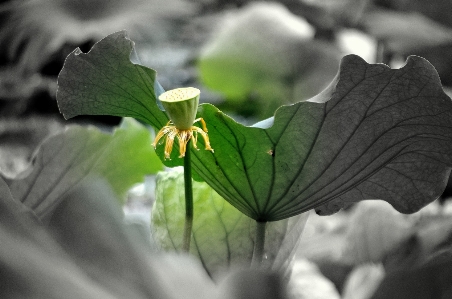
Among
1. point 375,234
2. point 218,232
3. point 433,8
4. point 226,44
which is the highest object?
point 218,232

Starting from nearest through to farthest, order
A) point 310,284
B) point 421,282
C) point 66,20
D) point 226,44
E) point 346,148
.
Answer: point 421,282 → point 346,148 → point 310,284 → point 226,44 → point 66,20

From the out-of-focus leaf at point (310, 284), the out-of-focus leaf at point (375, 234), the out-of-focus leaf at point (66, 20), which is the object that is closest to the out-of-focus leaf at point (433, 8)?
the out-of-focus leaf at point (66, 20)

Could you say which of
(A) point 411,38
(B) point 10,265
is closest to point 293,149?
(B) point 10,265

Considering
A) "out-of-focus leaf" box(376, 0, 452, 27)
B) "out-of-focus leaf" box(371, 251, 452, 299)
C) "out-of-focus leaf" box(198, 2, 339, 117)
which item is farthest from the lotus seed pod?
"out-of-focus leaf" box(376, 0, 452, 27)

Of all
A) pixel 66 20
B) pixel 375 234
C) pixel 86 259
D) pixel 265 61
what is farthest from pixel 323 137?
pixel 66 20

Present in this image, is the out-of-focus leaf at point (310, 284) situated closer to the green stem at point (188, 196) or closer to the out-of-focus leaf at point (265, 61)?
the green stem at point (188, 196)

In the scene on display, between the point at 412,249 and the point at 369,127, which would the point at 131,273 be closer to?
the point at 369,127

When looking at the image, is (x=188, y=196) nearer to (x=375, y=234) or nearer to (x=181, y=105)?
(x=181, y=105)
